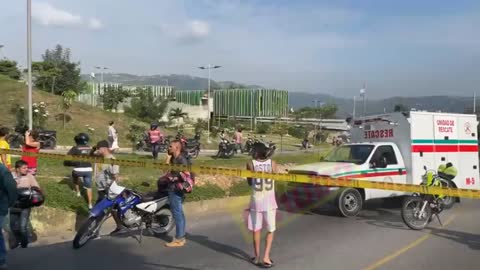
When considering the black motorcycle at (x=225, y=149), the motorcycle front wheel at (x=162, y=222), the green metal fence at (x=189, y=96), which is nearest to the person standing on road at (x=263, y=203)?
the motorcycle front wheel at (x=162, y=222)

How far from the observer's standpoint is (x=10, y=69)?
53.7 m

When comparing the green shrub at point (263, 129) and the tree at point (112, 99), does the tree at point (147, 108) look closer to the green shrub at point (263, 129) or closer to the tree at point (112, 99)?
the tree at point (112, 99)

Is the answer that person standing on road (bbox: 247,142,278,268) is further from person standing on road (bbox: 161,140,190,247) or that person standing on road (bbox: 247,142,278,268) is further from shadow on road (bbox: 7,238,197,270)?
person standing on road (bbox: 161,140,190,247)

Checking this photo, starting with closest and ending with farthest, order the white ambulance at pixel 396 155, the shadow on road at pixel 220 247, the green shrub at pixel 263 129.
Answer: the shadow on road at pixel 220 247 < the white ambulance at pixel 396 155 < the green shrub at pixel 263 129

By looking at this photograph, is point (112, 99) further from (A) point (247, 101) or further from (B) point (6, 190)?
(B) point (6, 190)

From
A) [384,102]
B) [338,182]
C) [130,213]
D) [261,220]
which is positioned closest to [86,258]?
[130,213]

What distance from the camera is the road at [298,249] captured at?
286 inches

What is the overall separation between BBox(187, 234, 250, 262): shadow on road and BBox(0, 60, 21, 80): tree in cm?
4840

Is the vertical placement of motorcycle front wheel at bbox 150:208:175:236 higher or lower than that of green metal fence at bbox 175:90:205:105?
lower

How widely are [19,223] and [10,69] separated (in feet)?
166

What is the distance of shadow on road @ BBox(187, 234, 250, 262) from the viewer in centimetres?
775

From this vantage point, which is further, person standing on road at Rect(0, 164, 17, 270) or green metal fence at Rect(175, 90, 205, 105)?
green metal fence at Rect(175, 90, 205, 105)

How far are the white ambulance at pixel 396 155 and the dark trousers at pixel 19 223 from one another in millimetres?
5890

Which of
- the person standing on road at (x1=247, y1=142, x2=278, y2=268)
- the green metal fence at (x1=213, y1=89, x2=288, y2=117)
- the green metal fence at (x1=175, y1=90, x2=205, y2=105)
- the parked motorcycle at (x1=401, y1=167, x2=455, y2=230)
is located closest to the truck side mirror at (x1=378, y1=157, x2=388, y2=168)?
the parked motorcycle at (x1=401, y1=167, x2=455, y2=230)
